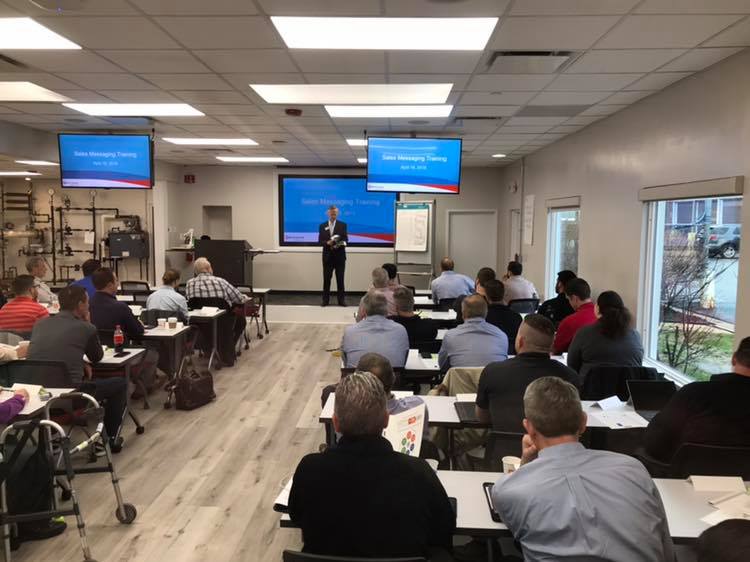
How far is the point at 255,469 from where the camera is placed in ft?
13.1

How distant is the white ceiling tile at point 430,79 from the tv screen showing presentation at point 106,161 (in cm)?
325

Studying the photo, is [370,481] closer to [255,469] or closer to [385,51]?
[255,469]

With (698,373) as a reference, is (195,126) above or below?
above

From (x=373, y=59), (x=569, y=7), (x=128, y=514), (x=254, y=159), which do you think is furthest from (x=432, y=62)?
(x=254, y=159)

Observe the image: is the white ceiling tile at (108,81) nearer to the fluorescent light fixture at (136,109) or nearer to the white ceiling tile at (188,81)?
the white ceiling tile at (188,81)

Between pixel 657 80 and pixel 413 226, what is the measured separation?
691 cm

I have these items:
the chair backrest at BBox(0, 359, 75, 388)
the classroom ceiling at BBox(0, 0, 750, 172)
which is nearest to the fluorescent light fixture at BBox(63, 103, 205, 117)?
the classroom ceiling at BBox(0, 0, 750, 172)

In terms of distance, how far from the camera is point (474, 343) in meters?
3.67

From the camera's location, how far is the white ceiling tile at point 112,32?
3.21 metres

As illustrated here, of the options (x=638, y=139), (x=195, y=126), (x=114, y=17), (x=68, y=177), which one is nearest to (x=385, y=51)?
(x=114, y=17)

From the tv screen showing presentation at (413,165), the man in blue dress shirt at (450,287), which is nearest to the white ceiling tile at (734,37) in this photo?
the tv screen showing presentation at (413,165)

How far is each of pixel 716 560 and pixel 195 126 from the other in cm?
676

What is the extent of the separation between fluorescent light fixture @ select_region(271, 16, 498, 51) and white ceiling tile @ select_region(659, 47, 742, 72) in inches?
56.6

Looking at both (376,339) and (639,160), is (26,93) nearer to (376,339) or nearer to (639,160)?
(376,339)
